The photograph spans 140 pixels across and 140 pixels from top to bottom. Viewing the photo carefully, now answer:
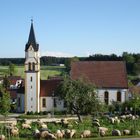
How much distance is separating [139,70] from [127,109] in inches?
3072

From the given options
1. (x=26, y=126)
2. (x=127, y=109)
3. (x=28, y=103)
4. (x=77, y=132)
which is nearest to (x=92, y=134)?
(x=77, y=132)

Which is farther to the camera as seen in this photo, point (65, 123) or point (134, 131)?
point (65, 123)

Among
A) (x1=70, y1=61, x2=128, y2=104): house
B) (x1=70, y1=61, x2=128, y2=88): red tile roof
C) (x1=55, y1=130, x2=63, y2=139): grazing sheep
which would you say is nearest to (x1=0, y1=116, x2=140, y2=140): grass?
(x1=55, y1=130, x2=63, y2=139): grazing sheep

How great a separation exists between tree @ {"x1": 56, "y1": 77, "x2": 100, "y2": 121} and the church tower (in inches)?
609

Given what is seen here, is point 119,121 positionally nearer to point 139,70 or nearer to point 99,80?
point 99,80

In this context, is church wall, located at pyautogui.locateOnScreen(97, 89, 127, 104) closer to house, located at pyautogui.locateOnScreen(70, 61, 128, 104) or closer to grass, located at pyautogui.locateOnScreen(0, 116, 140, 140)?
house, located at pyautogui.locateOnScreen(70, 61, 128, 104)

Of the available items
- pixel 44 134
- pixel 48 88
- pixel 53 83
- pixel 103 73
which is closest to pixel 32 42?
pixel 53 83

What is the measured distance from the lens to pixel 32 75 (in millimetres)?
75562

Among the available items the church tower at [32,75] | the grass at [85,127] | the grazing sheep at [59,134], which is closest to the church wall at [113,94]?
the church tower at [32,75]

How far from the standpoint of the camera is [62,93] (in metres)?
59.8

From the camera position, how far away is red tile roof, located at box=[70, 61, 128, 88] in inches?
3017

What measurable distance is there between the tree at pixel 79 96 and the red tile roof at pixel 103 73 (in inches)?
616

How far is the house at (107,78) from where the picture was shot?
7631 centimetres

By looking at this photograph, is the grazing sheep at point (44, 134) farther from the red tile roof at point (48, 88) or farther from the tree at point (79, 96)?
the red tile roof at point (48, 88)
